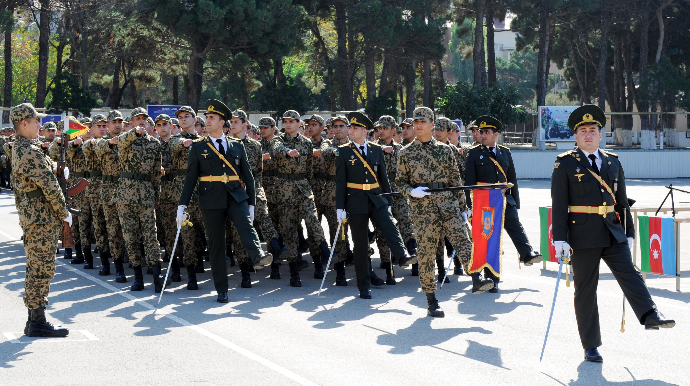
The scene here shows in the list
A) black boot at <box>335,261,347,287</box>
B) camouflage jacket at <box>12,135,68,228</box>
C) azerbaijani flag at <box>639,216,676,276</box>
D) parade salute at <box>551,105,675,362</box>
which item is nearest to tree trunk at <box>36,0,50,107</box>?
black boot at <box>335,261,347,287</box>

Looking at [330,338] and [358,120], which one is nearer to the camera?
[330,338]

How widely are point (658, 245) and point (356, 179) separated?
146 inches

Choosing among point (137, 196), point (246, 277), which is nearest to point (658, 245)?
point (246, 277)

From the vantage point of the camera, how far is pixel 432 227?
27.7ft

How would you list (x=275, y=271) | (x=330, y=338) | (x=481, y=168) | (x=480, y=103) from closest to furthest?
(x=330, y=338), (x=481, y=168), (x=275, y=271), (x=480, y=103)

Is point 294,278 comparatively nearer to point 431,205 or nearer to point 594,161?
point 431,205

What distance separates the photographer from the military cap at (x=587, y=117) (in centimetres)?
668

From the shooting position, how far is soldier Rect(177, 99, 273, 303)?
9273mm

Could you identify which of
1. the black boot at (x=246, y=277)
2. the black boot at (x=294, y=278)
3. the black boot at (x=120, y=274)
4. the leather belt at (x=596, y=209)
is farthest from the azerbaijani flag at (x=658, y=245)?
the black boot at (x=120, y=274)

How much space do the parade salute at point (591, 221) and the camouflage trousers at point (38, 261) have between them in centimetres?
447

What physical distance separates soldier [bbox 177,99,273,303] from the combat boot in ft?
6.68

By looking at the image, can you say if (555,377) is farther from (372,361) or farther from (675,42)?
(675,42)

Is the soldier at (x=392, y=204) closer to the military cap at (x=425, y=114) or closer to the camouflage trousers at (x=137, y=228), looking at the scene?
the military cap at (x=425, y=114)

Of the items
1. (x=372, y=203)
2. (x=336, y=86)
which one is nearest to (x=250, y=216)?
(x=372, y=203)
